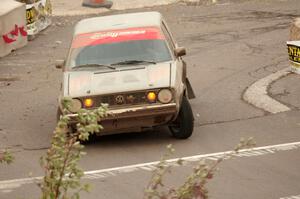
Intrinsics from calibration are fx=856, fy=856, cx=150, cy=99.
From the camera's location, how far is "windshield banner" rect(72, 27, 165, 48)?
486 inches

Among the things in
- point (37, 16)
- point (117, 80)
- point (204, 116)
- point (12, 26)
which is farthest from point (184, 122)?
point (37, 16)

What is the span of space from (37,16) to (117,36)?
11614 mm

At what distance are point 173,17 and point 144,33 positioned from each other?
13115 mm

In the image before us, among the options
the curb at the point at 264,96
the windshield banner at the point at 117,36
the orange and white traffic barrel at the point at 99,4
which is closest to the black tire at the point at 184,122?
the windshield banner at the point at 117,36

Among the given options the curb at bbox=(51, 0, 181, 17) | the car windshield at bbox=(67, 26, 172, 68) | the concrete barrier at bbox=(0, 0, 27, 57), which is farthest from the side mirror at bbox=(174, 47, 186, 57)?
the curb at bbox=(51, 0, 181, 17)

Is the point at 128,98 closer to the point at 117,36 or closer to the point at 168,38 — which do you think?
the point at 117,36

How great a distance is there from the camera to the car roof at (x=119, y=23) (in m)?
12.7

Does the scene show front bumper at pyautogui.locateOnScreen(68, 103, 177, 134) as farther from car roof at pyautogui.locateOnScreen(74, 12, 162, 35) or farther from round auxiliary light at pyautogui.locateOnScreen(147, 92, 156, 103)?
car roof at pyautogui.locateOnScreen(74, 12, 162, 35)

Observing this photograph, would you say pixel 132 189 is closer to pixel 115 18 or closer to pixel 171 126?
pixel 171 126

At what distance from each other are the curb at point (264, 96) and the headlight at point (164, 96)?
2831mm

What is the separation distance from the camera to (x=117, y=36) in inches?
489

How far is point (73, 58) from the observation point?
12289 mm

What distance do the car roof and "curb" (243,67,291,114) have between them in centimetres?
226

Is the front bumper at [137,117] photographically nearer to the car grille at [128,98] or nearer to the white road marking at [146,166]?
the car grille at [128,98]
